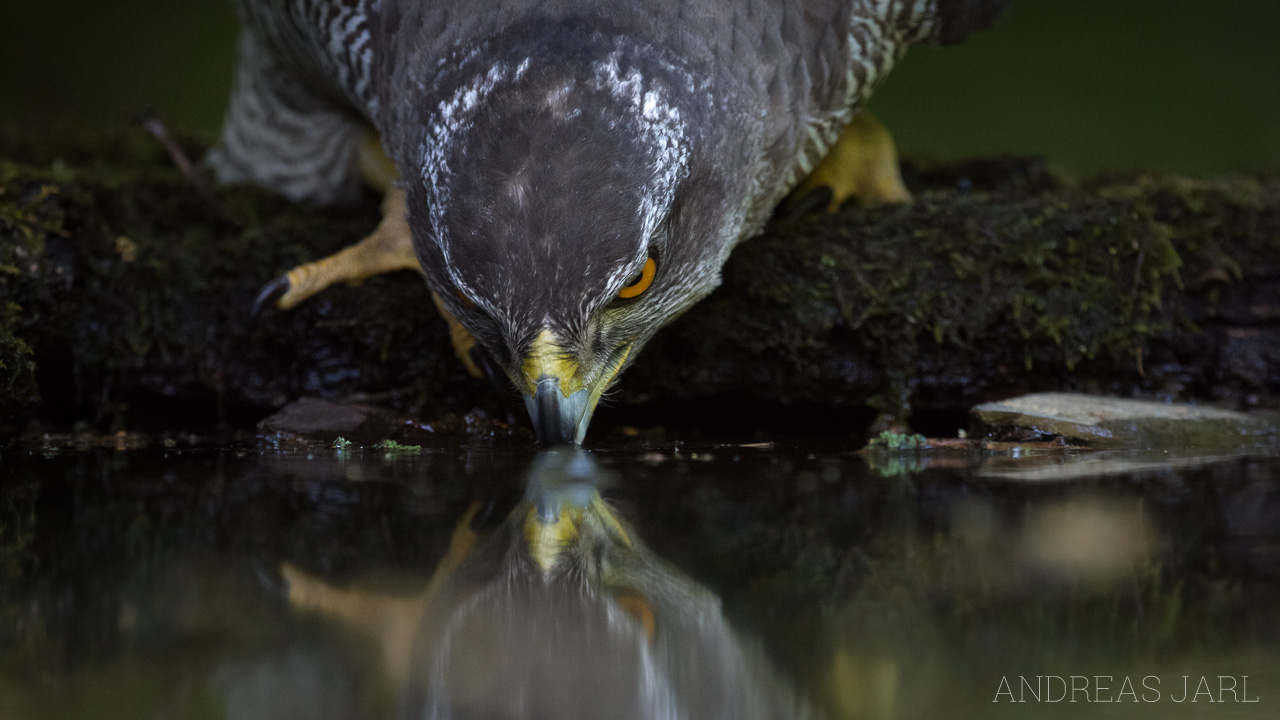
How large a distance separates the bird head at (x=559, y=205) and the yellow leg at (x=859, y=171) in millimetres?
1608

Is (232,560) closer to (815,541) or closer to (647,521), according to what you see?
(647,521)

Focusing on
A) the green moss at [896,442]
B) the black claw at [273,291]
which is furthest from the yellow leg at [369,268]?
the green moss at [896,442]

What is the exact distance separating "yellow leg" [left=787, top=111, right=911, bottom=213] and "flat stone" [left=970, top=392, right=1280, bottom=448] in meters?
1.40

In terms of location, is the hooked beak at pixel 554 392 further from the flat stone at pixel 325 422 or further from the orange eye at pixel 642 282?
the flat stone at pixel 325 422

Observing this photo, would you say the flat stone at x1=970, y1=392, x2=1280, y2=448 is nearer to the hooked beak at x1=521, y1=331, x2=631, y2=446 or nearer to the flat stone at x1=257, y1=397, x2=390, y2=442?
the hooked beak at x1=521, y1=331, x2=631, y2=446

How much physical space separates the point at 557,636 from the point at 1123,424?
2414mm

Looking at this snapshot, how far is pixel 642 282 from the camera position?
2.83 m

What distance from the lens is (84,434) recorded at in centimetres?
349

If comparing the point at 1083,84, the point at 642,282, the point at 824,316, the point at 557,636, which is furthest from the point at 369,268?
the point at 1083,84

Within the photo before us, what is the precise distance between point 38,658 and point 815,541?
4.28 ft

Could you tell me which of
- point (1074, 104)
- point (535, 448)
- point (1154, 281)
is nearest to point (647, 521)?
point (535, 448)

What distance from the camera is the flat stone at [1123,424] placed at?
10.2 ft

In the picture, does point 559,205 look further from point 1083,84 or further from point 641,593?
point 1083,84

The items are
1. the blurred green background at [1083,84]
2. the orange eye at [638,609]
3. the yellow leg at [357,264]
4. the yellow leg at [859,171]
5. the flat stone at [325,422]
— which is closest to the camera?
the orange eye at [638,609]
